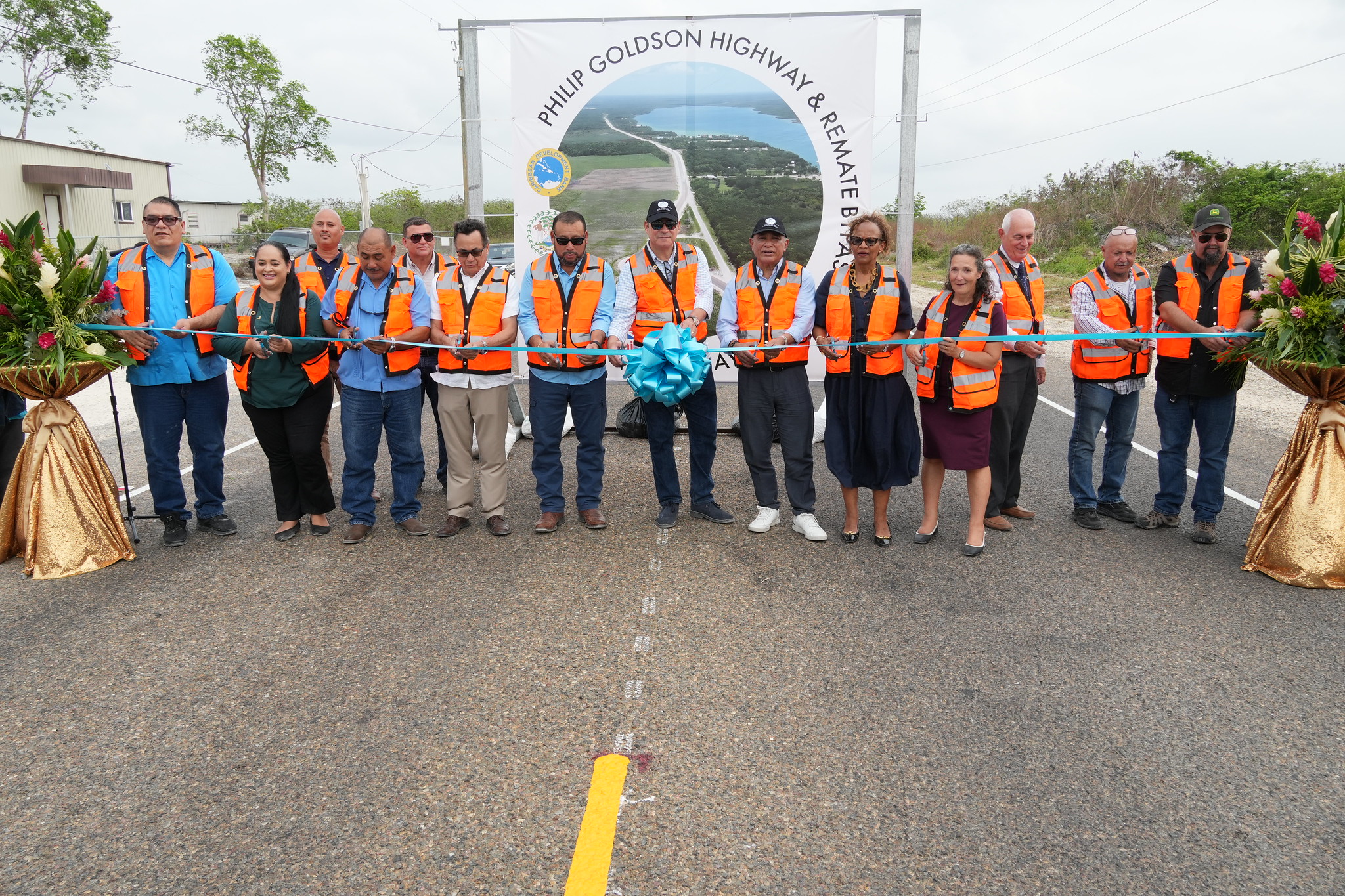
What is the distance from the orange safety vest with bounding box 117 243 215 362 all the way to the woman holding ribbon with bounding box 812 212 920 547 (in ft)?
12.4

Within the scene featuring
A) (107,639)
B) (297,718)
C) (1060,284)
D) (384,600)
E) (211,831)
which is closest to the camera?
(211,831)

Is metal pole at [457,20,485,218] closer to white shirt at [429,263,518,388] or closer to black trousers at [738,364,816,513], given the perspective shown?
white shirt at [429,263,518,388]

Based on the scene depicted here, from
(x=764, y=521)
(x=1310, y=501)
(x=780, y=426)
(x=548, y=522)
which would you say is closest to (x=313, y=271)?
(x=548, y=522)

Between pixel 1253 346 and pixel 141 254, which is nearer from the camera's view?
pixel 1253 346

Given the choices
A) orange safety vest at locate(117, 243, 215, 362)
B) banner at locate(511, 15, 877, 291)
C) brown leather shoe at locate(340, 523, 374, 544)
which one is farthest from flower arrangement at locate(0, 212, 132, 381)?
banner at locate(511, 15, 877, 291)

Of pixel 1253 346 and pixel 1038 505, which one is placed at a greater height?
pixel 1253 346

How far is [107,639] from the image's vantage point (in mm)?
4398

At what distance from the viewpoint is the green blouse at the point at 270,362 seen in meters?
5.69

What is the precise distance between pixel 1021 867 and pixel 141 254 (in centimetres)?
580

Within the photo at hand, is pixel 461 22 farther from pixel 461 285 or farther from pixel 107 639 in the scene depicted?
pixel 107 639

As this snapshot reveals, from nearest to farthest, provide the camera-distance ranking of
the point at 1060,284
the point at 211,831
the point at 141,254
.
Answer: the point at 211,831 → the point at 141,254 → the point at 1060,284

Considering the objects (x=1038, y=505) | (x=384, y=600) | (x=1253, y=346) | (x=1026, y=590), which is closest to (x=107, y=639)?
(x=384, y=600)

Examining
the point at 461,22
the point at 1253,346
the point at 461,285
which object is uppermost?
the point at 461,22

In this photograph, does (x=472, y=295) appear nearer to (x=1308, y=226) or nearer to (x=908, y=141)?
(x=908, y=141)
